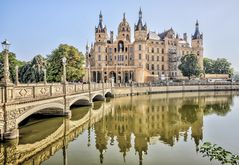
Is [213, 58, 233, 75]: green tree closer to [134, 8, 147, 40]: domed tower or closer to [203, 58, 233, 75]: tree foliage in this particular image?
[203, 58, 233, 75]: tree foliage

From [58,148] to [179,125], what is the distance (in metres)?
11.3

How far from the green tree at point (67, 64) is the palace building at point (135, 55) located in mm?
19647

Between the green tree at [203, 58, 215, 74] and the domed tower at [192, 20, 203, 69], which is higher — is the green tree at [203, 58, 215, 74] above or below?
below

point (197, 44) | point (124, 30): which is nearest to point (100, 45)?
point (124, 30)

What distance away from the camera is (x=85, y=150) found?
1348cm

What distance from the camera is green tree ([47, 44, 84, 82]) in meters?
47.2

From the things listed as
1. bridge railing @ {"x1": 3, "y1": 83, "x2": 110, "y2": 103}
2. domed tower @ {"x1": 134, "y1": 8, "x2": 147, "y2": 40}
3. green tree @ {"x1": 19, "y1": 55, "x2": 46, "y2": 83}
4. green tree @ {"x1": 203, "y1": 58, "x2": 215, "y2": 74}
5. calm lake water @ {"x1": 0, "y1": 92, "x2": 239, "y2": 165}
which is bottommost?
calm lake water @ {"x1": 0, "y1": 92, "x2": 239, "y2": 165}

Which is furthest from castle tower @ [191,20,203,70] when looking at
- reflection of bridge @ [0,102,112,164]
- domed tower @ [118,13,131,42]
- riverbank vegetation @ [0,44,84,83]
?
reflection of bridge @ [0,102,112,164]

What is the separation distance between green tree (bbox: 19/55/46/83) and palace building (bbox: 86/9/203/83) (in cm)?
1984

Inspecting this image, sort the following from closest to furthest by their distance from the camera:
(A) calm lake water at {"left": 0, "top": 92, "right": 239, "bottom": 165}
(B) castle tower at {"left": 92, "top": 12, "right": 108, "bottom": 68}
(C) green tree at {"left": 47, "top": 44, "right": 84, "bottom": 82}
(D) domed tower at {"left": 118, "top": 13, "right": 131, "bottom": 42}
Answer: (A) calm lake water at {"left": 0, "top": 92, "right": 239, "bottom": 165} → (C) green tree at {"left": 47, "top": 44, "right": 84, "bottom": 82} → (B) castle tower at {"left": 92, "top": 12, "right": 108, "bottom": 68} → (D) domed tower at {"left": 118, "top": 13, "right": 131, "bottom": 42}

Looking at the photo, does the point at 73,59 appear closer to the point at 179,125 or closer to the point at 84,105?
the point at 84,105

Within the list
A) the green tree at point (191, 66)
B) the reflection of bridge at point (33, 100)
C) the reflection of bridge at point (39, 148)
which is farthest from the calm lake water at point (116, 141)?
the green tree at point (191, 66)

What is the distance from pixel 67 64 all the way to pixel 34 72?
8.28 meters

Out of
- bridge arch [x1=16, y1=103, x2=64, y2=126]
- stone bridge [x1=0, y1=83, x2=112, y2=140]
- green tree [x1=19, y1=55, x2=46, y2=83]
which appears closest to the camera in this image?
stone bridge [x1=0, y1=83, x2=112, y2=140]
